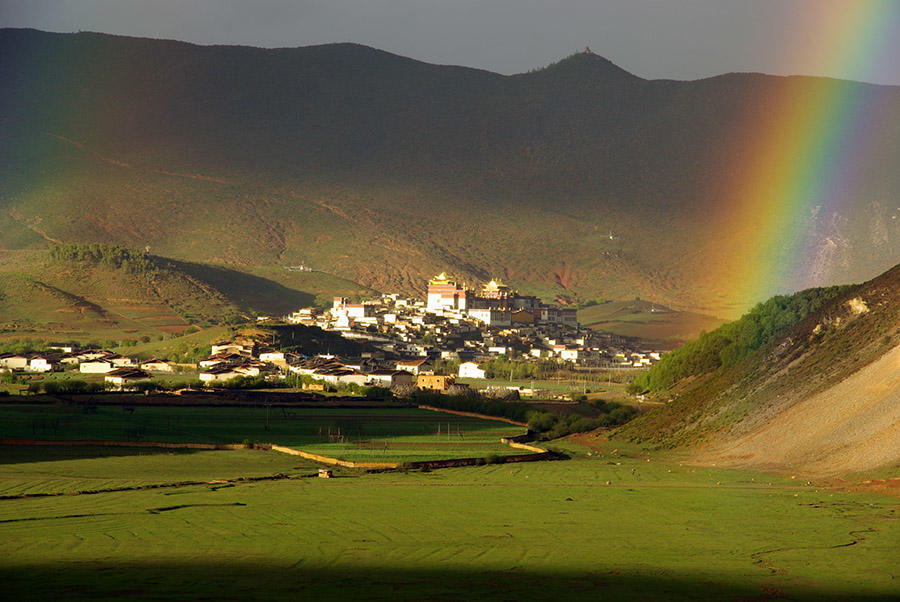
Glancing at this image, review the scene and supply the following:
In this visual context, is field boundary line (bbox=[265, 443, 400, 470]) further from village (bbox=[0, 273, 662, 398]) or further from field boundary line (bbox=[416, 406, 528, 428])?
village (bbox=[0, 273, 662, 398])

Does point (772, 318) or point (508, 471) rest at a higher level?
point (772, 318)

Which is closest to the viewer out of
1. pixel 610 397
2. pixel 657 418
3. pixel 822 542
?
pixel 822 542

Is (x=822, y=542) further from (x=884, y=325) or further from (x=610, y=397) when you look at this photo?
(x=610, y=397)

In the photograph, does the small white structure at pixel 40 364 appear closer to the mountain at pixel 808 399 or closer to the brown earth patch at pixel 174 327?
the brown earth patch at pixel 174 327

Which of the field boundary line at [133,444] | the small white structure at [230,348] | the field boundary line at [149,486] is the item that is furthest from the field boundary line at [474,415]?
the small white structure at [230,348]

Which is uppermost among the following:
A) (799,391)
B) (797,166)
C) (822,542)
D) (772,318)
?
(797,166)

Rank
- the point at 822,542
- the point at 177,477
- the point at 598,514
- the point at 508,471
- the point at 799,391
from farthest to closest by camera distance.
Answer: the point at 799,391 < the point at 508,471 < the point at 177,477 < the point at 598,514 < the point at 822,542

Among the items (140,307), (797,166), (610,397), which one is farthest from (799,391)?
(140,307)
